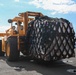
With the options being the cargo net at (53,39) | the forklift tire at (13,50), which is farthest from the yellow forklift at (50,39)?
the forklift tire at (13,50)

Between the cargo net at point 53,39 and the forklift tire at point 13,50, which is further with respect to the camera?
the forklift tire at point 13,50

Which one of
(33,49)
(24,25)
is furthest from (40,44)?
(24,25)

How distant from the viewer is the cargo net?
38.9 ft

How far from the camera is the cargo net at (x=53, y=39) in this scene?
38.9 feet

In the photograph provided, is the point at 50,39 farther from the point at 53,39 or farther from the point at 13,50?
the point at 13,50

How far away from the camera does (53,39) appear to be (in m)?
11.9

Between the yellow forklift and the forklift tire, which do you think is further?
the forklift tire

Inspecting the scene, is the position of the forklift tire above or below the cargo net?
below

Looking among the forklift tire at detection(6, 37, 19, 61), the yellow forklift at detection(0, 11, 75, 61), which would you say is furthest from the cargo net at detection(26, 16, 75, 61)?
the forklift tire at detection(6, 37, 19, 61)

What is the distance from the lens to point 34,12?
1493 centimetres

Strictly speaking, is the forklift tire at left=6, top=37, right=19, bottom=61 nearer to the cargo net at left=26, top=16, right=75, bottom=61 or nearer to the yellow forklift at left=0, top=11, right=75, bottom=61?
the yellow forklift at left=0, top=11, right=75, bottom=61

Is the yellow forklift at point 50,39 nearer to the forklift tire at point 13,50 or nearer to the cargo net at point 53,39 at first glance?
the cargo net at point 53,39

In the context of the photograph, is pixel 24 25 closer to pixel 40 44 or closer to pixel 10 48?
pixel 10 48

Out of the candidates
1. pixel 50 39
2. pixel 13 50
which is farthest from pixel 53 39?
pixel 13 50
